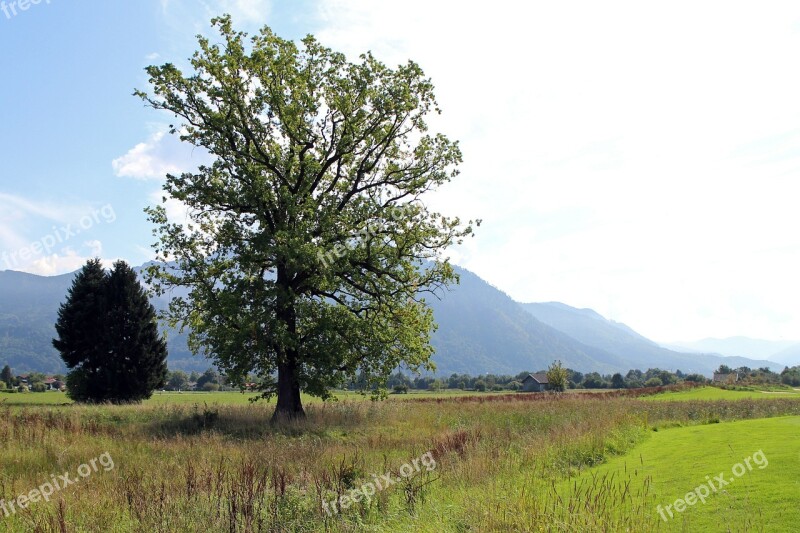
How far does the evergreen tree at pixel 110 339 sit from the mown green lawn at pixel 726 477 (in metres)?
42.2

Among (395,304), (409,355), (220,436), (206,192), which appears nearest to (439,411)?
(409,355)

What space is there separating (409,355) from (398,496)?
1523 centimetres

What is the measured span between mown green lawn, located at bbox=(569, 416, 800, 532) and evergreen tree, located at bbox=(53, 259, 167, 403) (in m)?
42.2

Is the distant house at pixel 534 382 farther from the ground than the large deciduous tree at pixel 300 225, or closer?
closer

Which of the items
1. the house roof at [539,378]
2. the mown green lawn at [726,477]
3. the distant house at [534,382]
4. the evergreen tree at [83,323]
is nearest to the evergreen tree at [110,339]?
the evergreen tree at [83,323]

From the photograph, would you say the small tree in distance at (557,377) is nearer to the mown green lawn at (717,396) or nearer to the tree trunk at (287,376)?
the mown green lawn at (717,396)

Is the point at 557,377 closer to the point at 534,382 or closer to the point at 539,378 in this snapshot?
the point at 534,382

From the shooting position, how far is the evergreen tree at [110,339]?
44.5 m

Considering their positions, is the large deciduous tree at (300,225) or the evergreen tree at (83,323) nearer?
the large deciduous tree at (300,225)

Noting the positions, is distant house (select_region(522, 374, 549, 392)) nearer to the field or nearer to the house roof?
the house roof

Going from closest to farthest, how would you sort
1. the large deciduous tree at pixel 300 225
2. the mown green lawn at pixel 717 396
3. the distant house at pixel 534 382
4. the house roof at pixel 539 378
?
1. the large deciduous tree at pixel 300 225
2. the mown green lawn at pixel 717 396
3. the distant house at pixel 534 382
4. the house roof at pixel 539 378

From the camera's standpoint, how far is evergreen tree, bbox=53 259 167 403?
1752 inches

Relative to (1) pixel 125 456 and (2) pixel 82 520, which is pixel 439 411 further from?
(2) pixel 82 520

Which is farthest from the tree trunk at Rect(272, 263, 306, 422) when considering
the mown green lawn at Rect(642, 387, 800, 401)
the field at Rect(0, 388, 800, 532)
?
the mown green lawn at Rect(642, 387, 800, 401)
